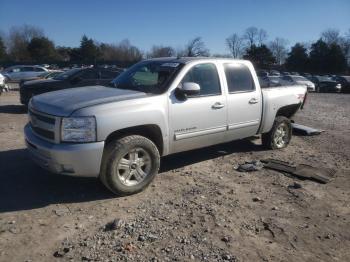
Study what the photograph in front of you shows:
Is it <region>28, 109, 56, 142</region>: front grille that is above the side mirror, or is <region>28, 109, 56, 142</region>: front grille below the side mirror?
below

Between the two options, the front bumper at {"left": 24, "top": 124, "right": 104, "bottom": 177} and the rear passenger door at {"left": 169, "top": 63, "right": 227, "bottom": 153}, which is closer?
the front bumper at {"left": 24, "top": 124, "right": 104, "bottom": 177}

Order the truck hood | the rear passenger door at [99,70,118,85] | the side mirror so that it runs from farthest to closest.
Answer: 1. the rear passenger door at [99,70,118,85]
2. the side mirror
3. the truck hood

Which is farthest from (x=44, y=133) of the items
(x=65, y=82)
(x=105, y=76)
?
(x=105, y=76)

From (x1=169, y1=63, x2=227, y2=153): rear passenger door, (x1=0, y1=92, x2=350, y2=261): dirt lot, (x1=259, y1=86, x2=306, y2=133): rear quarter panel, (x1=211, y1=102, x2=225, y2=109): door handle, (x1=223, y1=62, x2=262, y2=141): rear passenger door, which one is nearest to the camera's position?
(x1=0, y1=92, x2=350, y2=261): dirt lot

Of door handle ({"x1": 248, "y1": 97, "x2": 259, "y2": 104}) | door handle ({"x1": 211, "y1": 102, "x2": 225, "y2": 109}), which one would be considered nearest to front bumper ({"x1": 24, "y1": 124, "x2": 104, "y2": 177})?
door handle ({"x1": 211, "y1": 102, "x2": 225, "y2": 109})

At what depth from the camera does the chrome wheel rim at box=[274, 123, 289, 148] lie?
751 cm

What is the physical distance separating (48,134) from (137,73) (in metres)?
1.97

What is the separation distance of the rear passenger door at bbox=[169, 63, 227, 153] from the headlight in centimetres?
125

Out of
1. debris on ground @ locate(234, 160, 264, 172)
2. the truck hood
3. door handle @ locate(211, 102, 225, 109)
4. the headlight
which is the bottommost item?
debris on ground @ locate(234, 160, 264, 172)

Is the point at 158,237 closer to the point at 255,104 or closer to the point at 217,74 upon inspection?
the point at 217,74

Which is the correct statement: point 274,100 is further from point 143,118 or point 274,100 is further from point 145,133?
point 143,118

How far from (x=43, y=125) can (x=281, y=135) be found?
16.0 feet

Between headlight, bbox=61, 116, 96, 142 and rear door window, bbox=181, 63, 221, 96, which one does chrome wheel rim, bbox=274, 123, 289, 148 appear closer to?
rear door window, bbox=181, 63, 221, 96

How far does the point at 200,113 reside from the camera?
5.57 metres
